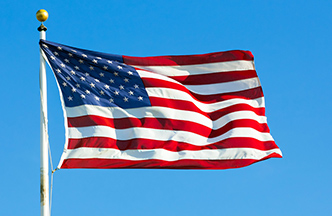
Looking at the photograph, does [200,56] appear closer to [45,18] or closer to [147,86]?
[147,86]

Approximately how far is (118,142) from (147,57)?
322cm

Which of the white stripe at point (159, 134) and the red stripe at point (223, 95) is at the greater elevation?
the red stripe at point (223, 95)

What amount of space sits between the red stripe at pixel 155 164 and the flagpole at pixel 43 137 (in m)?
0.90

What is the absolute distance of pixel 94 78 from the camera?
62.1ft

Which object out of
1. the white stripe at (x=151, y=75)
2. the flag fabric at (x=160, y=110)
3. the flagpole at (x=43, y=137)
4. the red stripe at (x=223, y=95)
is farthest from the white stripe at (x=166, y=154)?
the white stripe at (x=151, y=75)

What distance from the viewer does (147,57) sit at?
66.6ft

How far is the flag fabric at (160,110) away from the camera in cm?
1805

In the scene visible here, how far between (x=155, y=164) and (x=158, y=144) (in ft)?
2.18

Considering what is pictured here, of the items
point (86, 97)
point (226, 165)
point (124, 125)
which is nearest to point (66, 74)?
point (86, 97)

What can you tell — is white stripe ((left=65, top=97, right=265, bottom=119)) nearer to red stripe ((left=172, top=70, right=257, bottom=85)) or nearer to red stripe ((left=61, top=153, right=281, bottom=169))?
red stripe ((left=172, top=70, right=257, bottom=85))

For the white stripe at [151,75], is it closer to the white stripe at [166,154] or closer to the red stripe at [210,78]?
the red stripe at [210,78]

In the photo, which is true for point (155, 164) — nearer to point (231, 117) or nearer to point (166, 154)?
point (166, 154)

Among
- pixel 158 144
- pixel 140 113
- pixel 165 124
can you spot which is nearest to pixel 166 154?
pixel 158 144

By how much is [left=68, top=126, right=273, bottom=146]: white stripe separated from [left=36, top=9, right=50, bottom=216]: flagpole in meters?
1.21
